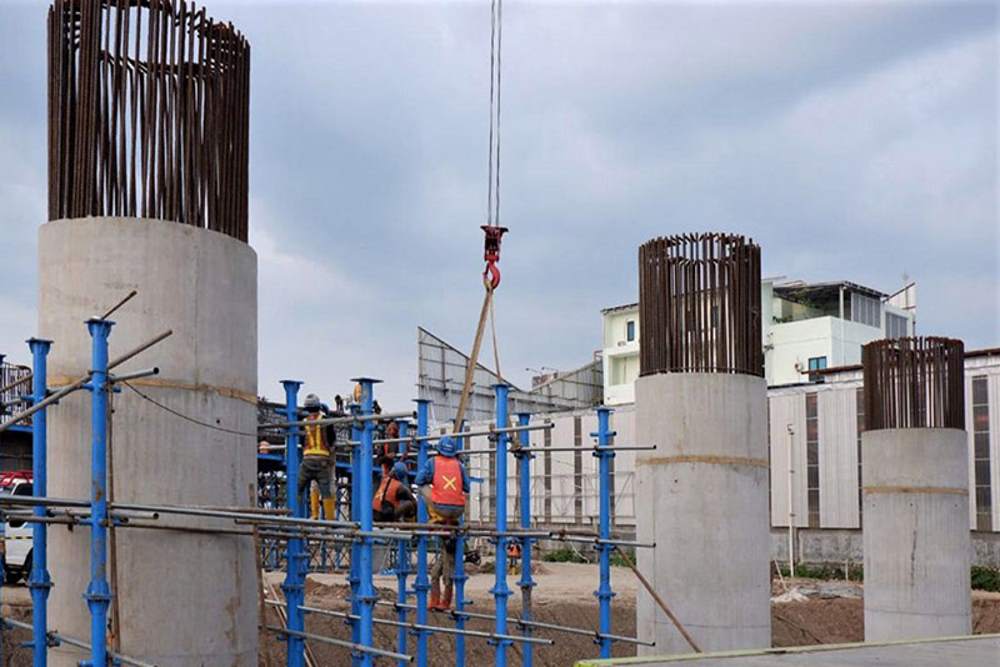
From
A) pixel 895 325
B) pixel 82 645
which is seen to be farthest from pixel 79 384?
pixel 895 325

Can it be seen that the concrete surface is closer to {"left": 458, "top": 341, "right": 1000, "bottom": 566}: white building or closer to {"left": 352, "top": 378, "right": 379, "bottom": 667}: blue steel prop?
{"left": 352, "top": 378, "right": 379, "bottom": 667}: blue steel prop

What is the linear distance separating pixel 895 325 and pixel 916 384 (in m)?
31.4

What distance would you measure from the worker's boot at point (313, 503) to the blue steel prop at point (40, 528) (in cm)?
778

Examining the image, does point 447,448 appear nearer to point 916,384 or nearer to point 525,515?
point 525,515

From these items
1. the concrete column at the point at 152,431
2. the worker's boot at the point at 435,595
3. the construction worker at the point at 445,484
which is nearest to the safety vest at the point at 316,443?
the construction worker at the point at 445,484

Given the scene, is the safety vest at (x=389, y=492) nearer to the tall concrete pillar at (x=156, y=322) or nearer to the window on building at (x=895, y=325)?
the tall concrete pillar at (x=156, y=322)

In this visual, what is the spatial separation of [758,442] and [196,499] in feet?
29.5

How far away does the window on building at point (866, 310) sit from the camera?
4919 cm

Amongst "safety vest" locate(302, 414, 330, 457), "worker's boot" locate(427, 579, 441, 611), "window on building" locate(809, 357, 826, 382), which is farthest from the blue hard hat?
"window on building" locate(809, 357, 826, 382)

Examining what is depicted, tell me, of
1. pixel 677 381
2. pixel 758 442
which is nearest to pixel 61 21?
pixel 677 381

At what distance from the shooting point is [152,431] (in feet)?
30.6

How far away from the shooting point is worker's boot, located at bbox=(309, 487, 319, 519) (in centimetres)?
1736

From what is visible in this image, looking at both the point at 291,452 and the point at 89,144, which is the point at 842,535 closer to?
the point at 291,452

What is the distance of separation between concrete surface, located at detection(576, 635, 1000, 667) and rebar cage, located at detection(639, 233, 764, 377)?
6.87 meters
